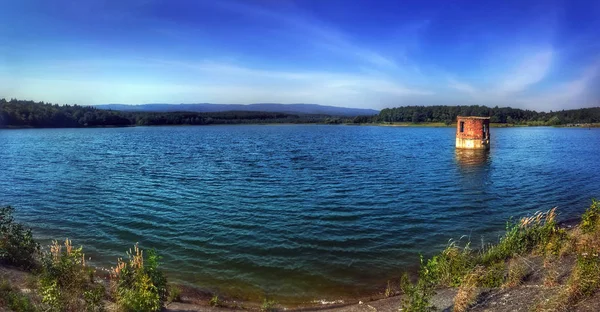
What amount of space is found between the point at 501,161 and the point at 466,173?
49.1 ft

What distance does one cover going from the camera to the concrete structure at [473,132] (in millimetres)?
61812

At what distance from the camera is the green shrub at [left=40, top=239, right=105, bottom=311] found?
26.5ft

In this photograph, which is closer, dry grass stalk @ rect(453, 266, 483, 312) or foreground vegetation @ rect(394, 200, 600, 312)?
foreground vegetation @ rect(394, 200, 600, 312)

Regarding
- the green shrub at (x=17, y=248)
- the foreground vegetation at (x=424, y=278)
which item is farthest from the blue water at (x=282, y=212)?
the green shrub at (x=17, y=248)

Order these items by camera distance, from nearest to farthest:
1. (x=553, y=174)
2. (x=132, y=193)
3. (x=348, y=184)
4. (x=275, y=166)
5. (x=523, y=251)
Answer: (x=523, y=251), (x=132, y=193), (x=348, y=184), (x=553, y=174), (x=275, y=166)

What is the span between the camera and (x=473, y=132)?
62094 millimetres

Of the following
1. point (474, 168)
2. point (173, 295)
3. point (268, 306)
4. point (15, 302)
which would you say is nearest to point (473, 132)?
point (474, 168)

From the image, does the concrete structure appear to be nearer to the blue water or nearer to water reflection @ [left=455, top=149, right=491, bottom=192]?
water reflection @ [left=455, top=149, right=491, bottom=192]

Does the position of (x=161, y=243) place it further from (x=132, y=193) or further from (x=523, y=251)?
(x=523, y=251)

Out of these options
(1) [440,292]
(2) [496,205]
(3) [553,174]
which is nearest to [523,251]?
(1) [440,292]

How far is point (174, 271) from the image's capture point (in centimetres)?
1424

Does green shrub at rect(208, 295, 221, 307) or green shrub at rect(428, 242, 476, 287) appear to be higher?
green shrub at rect(428, 242, 476, 287)

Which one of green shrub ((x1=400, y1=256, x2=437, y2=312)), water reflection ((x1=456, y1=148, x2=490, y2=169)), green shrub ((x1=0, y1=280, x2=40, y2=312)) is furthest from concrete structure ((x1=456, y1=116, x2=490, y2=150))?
green shrub ((x1=0, y1=280, x2=40, y2=312))

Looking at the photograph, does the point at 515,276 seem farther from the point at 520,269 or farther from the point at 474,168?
the point at 474,168
